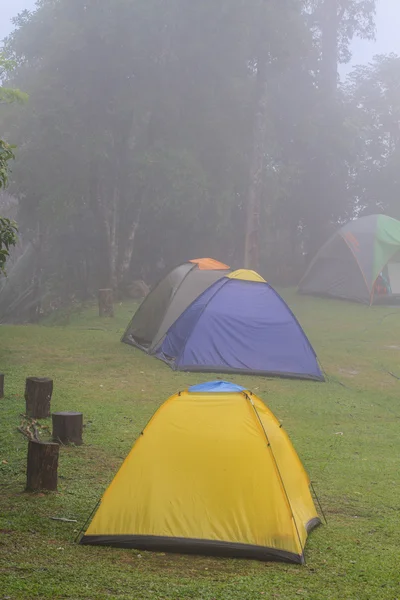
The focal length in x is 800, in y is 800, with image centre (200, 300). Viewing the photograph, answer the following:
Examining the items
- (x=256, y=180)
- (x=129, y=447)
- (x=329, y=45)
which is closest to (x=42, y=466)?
(x=129, y=447)

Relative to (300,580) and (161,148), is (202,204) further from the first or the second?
(300,580)

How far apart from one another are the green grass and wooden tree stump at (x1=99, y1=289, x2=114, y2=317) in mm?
2829

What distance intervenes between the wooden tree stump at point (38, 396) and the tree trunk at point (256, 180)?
16.2 m

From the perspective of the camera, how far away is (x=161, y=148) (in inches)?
947

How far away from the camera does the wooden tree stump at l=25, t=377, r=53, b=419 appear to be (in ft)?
31.0

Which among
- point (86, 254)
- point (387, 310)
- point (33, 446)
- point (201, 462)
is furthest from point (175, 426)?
point (86, 254)

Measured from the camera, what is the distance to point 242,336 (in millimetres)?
13641

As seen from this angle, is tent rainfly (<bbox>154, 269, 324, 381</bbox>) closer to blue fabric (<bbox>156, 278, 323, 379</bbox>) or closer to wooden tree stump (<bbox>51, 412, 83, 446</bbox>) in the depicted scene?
blue fabric (<bbox>156, 278, 323, 379</bbox>)

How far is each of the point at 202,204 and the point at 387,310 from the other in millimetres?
6685

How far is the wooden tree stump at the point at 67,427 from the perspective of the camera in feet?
27.7

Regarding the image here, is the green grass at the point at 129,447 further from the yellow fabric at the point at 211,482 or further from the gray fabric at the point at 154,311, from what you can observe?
the gray fabric at the point at 154,311

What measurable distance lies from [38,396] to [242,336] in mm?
4934

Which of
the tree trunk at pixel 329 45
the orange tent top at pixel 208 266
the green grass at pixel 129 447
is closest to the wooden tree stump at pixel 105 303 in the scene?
the green grass at pixel 129 447

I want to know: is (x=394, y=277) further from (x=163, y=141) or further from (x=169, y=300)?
Answer: (x=169, y=300)
